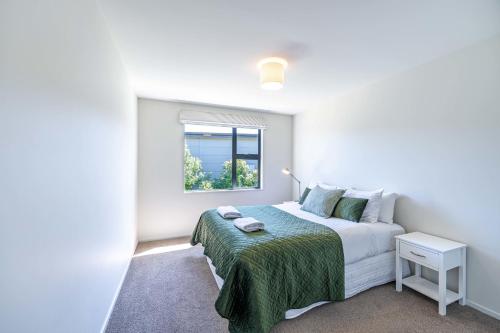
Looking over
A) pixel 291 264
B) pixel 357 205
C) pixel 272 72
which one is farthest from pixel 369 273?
pixel 272 72

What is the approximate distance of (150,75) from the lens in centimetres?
270

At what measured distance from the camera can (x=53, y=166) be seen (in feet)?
3.22

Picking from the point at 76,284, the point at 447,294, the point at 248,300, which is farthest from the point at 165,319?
the point at 447,294

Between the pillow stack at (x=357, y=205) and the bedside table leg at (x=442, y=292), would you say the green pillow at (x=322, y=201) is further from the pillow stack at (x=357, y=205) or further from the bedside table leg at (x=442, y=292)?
the bedside table leg at (x=442, y=292)

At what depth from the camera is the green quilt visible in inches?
65.5

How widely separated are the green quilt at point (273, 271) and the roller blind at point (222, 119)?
219 centimetres

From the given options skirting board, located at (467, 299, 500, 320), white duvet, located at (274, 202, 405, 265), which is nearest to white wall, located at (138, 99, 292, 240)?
white duvet, located at (274, 202, 405, 265)

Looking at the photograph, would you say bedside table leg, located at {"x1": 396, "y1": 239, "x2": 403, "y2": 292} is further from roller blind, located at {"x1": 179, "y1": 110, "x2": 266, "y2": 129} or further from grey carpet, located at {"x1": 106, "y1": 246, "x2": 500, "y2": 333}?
roller blind, located at {"x1": 179, "y1": 110, "x2": 266, "y2": 129}

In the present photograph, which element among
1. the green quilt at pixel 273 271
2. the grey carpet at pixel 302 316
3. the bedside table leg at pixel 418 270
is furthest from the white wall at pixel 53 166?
the bedside table leg at pixel 418 270

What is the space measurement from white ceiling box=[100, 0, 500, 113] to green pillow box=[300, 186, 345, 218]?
→ 1.47m

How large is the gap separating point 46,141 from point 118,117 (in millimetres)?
1393

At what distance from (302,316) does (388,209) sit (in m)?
1.56

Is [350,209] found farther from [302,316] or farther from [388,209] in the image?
[302,316]

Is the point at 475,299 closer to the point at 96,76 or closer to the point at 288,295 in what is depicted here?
the point at 288,295
